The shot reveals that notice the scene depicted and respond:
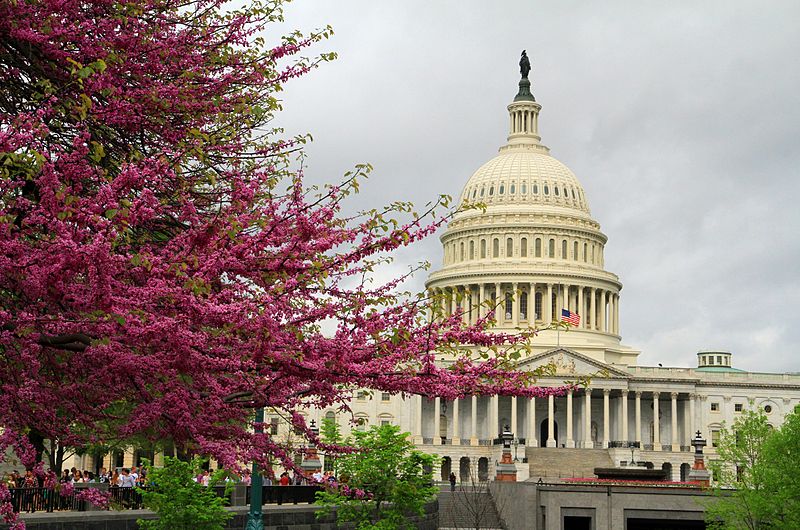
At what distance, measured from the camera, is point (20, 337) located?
13594mm

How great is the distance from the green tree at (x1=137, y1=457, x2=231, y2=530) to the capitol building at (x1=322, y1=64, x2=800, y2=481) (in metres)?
75.9

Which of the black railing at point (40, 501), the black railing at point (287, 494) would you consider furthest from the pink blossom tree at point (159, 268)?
the black railing at point (287, 494)

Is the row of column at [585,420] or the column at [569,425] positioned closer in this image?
the column at [569,425]

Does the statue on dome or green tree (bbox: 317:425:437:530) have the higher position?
the statue on dome

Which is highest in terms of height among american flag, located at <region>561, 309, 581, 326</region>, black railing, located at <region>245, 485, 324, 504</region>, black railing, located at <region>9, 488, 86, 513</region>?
american flag, located at <region>561, 309, 581, 326</region>

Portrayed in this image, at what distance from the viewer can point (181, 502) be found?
106ft

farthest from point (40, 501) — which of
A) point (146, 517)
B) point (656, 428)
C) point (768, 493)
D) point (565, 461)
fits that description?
point (656, 428)

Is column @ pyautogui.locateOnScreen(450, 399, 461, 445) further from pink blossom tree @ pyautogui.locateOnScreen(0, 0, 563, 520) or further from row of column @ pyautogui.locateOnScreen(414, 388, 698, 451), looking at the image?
pink blossom tree @ pyautogui.locateOnScreen(0, 0, 563, 520)

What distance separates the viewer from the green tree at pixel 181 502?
3209 cm

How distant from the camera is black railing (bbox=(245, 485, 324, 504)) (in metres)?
41.9

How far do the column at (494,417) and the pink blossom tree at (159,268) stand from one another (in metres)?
109

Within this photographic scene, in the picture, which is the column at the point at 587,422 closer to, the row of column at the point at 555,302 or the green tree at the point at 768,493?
the row of column at the point at 555,302

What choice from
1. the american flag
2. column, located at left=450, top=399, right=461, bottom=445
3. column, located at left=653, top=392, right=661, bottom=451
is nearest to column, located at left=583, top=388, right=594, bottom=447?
column, located at left=653, top=392, right=661, bottom=451

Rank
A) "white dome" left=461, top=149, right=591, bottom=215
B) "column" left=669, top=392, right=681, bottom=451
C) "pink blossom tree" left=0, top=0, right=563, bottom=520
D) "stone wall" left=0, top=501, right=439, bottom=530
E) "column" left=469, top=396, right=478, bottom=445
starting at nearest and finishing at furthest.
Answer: "pink blossom tree" left=0, top=0, right=563, bottom=520 < "stone wall" left=0, top=501, right=439, bottom=530 < "column" left=469, top=396, right=478, bottom=445 < "column" left=669, top=392, right=681, bottom=451 < "white dome" left=461, top=149, right=591, bottom=215
